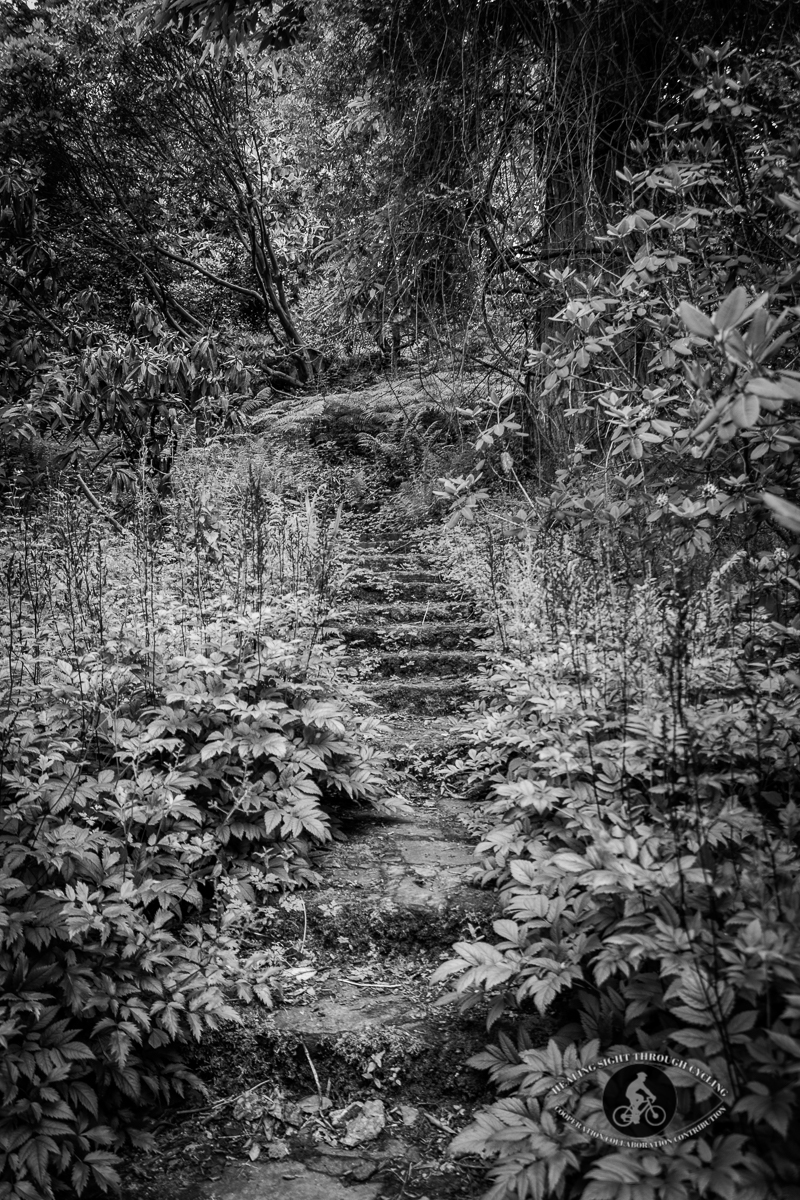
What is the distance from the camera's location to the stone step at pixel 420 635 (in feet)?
16.2

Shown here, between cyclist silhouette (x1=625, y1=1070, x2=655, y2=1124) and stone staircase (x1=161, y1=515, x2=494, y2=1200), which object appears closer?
cyclist silhouette (x1=625, y1=1070, x2=655, y2=1124)

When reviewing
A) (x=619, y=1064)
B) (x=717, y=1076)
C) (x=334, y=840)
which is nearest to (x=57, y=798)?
(x=334, y=840)

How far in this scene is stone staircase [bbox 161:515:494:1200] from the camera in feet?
6.49

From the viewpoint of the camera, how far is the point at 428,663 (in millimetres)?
4734

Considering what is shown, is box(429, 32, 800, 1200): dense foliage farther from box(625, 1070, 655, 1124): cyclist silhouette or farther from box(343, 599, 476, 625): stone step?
Result: box(343, 599, 476, 625): stone step

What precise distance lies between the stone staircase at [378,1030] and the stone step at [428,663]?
80 cm

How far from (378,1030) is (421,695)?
7.40 ft

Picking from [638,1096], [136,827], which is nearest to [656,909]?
[638,1096]

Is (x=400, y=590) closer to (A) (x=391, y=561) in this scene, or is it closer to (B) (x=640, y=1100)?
(A) (x=391, y=561)

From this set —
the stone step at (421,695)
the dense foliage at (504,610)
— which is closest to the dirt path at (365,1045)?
the dense foliage at (504,610)

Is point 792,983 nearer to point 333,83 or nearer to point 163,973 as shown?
point 163,973

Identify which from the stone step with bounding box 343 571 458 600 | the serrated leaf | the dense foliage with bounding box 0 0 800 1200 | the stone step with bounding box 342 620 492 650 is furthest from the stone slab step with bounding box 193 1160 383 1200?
the stone step with bounding box 343 571 458 600

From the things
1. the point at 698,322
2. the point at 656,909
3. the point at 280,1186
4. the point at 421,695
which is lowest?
the point at 280,1186

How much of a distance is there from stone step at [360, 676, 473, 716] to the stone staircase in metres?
0.41
